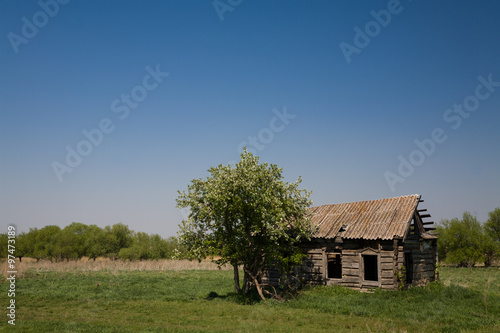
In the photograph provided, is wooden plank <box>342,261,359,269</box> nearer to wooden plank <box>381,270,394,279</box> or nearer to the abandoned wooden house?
the abandoned wooden house

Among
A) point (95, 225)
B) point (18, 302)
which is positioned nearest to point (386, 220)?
point (18, 302)

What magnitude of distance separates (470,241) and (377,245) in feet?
113

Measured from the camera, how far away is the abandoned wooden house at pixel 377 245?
20125 mm

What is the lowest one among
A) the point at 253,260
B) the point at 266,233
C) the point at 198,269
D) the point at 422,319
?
the point at 198,269

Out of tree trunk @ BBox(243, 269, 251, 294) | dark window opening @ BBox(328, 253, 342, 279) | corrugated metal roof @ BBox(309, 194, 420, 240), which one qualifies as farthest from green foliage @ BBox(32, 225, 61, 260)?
corrugated metal roof @ BBox(309, 194, 420, 240)

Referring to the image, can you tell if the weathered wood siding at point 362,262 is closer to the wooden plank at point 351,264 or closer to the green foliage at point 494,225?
the wooden plank at point 351,264

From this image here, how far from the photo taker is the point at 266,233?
65.1 ft

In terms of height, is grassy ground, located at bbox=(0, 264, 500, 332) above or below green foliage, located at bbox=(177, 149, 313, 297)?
below

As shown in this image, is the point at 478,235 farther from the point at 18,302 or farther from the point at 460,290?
the point at 18,302

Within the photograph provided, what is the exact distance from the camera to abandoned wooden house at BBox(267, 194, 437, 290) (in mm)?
20125

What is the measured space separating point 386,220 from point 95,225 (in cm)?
5660

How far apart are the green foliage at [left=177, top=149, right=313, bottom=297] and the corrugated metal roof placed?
287 cm

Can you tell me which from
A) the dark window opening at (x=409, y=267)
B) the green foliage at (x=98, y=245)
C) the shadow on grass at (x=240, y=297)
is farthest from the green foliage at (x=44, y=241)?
the dark window opening at (x=409, y=267)

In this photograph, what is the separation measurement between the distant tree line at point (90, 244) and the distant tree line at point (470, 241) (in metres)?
41.0
